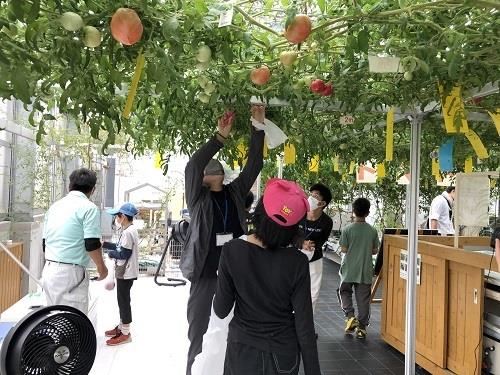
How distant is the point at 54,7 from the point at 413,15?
4.30ft

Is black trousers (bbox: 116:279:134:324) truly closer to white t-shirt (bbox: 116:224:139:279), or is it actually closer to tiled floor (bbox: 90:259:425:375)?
white t-shirt (bbox: 116:224:139:279)

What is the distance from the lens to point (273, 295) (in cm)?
188

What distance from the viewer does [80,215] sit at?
3350 millimetres

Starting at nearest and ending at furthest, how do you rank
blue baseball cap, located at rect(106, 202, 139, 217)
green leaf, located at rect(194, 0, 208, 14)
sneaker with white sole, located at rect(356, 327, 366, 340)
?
green leaf, located at rect(194, 0, 208, 14) → blue baseball cap, located at rect(106, 202, 139, 217) → sneaker with white sole, located at rect(356, 327, 366, 340)

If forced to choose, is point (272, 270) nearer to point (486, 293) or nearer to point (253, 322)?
point (253, 322)

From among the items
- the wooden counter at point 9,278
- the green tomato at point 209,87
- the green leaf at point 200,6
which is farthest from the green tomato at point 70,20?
the wooden counter at point 9,278

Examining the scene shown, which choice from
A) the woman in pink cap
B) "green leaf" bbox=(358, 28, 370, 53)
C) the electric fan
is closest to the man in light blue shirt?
the electric fan

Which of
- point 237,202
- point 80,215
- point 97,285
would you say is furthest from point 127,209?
point 97,285

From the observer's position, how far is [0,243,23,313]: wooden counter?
4.83m

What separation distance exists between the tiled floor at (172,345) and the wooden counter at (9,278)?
0.94 m

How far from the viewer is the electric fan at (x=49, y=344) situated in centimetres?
158

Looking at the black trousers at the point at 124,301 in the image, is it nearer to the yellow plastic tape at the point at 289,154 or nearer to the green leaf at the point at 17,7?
the yellow plastic tape at the point at 289,154

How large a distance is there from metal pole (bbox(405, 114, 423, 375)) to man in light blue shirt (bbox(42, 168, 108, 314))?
223 centimetres

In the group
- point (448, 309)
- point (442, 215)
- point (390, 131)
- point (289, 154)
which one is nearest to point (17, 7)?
point (390, 131)
